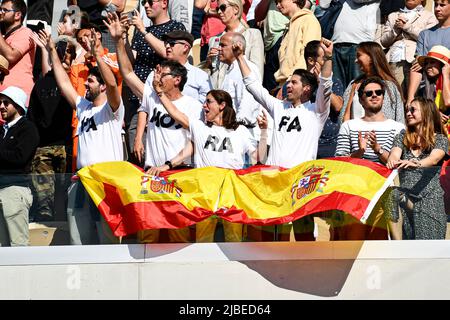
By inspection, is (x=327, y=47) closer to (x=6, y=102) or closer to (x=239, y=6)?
(x=239, y=6)

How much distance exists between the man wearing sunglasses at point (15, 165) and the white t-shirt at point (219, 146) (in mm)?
1591

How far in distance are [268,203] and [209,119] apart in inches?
45.8

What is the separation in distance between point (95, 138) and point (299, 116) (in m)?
1.98

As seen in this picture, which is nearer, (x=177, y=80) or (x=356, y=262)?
(x=356, y=262)

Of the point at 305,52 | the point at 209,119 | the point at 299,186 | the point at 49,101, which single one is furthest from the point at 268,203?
the point at 49,101

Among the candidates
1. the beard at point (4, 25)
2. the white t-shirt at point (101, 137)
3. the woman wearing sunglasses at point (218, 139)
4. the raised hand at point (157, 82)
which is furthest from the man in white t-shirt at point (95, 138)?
the beard at point (4, 25)

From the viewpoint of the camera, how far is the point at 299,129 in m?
13.3

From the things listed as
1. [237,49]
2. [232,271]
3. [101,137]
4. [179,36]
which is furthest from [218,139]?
[179,36]

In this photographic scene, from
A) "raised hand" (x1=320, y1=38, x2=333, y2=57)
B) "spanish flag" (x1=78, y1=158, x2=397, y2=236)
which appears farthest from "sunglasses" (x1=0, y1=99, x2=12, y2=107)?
"raised hand" (x1=320, y1=38, x2=333, y2=57)

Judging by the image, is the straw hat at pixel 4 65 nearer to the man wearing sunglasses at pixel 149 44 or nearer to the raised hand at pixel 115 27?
the man wearing sunglasses at pixel 149 44

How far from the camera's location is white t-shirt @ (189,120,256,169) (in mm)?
13273
